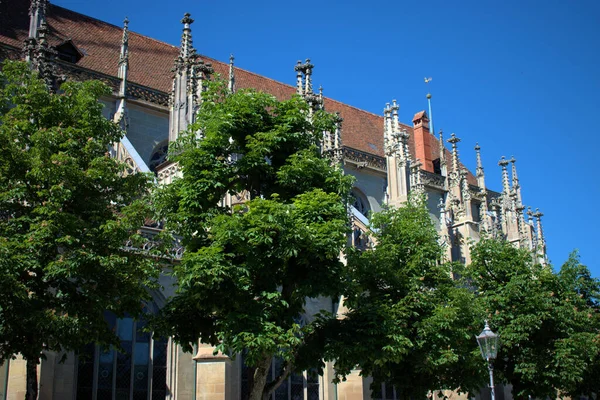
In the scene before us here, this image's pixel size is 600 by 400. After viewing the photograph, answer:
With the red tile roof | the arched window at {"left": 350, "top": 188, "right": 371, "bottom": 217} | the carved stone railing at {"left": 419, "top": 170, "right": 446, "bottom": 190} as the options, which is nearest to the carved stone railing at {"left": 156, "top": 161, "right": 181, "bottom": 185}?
the red tile roof

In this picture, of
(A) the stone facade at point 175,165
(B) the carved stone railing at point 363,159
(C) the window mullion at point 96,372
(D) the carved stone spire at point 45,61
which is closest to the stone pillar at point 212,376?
(A) the stone facade at point 175,165

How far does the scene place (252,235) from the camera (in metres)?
13.0

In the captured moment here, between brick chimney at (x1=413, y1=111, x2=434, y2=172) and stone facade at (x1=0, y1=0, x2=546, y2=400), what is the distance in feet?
0.26

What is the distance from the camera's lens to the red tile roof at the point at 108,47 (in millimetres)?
25781

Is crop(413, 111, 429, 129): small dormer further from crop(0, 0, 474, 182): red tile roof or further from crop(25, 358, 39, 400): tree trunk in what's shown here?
crop(25, 358, 39, 400): tree trunk

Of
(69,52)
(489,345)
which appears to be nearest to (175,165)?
(69,52)

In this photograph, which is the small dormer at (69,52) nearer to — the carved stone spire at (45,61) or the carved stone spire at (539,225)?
the carved stone spire at (45,61)

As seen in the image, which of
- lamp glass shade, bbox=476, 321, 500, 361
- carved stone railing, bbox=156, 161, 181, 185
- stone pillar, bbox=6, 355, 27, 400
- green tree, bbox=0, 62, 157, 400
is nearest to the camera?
green tree, bbox=0, 62, 157, 400

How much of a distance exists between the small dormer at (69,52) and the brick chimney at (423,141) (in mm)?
18560

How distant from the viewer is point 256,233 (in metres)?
13.0

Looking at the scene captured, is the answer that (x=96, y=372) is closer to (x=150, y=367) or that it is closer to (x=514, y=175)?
(x=150, y=367)

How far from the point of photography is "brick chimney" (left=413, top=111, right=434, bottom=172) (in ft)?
123

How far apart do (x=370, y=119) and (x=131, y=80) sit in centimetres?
1657

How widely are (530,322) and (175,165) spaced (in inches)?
436
